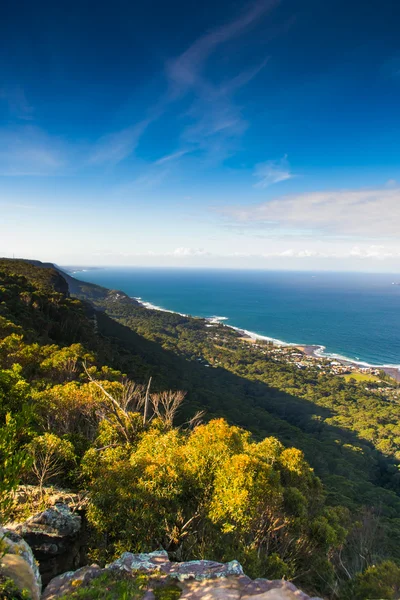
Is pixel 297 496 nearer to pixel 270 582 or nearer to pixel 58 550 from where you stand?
pixel 270 582

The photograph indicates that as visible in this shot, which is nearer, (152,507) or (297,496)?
(152,507)

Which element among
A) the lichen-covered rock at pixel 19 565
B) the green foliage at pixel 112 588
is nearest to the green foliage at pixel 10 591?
the lichen-covered rock at pixel 19 565

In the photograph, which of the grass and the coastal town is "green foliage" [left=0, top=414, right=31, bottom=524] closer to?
the grass

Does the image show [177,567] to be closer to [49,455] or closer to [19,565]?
[19,565]

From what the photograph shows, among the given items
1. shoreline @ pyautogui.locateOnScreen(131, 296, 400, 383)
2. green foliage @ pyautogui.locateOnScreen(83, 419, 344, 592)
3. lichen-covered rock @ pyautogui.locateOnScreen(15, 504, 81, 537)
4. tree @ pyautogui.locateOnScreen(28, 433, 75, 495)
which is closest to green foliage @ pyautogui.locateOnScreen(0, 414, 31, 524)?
lichen-covered rock @ pyautogui.locateOnScreen(15, 504, 81, 537)

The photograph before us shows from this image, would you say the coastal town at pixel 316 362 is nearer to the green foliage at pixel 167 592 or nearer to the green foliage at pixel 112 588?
the green foliage at pixel 167 592

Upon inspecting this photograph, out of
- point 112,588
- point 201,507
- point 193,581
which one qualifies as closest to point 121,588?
point 112,588

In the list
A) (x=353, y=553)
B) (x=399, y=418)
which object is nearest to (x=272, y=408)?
(x=399, y=418)
